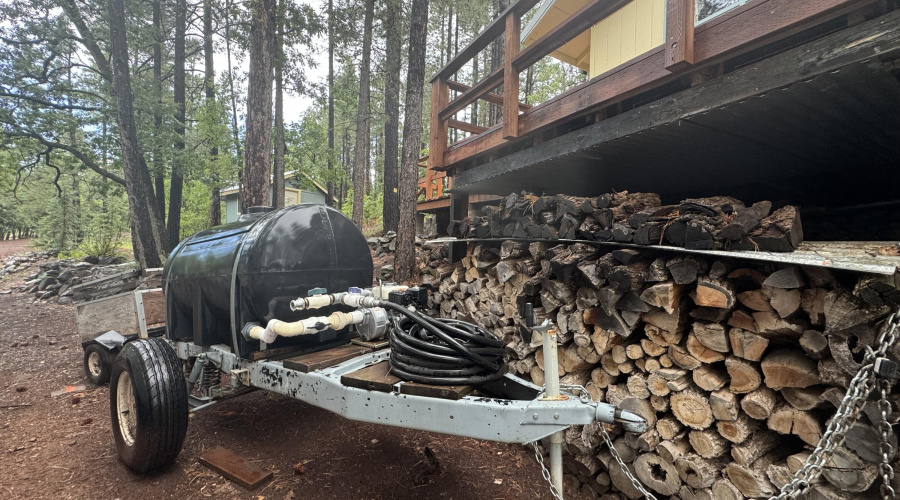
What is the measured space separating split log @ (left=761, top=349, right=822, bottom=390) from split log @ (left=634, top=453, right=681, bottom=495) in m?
0.84

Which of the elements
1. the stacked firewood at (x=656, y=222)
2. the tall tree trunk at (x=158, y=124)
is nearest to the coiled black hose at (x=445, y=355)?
the stacked firewood at (x=656, y=222)

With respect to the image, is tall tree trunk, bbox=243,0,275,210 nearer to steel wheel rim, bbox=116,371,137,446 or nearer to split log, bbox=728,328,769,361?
steel wheel rim, bbox=116,371,137,446

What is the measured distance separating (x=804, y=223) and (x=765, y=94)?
3.20 metres

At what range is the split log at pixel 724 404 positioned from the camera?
222cm

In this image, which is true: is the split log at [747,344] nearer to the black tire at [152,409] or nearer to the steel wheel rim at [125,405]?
the black tire at [152,409]

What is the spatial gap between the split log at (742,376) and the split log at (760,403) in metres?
0.04

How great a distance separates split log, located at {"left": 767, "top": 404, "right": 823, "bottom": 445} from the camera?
197 cm

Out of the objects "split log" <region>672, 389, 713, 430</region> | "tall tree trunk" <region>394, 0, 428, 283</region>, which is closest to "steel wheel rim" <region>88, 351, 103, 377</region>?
"tall tree trunk" <region>394, 0, 428, 283</region>

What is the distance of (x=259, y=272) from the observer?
2.99m

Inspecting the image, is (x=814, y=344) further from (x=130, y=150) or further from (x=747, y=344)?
(x=130, y=150)

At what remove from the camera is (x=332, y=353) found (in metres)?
2.97

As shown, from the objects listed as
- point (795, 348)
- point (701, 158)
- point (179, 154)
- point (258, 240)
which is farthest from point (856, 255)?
point (179, 154)

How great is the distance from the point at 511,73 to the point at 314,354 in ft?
10.8

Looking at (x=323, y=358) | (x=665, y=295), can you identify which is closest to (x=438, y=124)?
(x=323, y=358)
